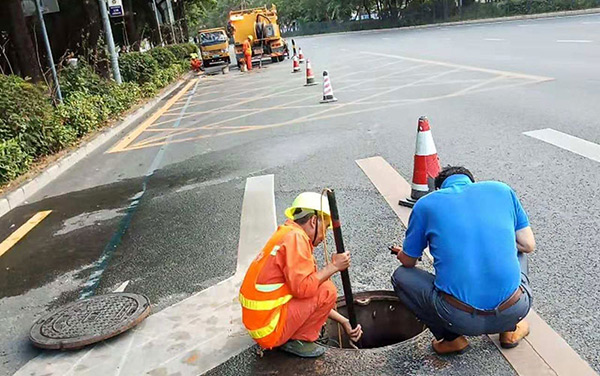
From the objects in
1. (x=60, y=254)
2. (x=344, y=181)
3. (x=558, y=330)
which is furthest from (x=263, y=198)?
(x=558, y=330)

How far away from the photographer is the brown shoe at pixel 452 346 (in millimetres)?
3205

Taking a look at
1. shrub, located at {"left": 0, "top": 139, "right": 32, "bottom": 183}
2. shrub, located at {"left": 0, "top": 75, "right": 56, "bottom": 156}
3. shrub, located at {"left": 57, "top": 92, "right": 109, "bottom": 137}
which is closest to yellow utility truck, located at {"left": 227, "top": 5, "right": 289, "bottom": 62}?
shrub, located at {"left": 57, "top": 92, "right": 109, "bottom": 137}

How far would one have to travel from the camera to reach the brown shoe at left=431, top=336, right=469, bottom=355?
3.21 metres

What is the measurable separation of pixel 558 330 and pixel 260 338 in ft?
5.53

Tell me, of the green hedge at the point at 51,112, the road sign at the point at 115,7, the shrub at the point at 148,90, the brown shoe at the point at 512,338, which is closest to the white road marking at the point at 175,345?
the brown shoe at the point at 512,338

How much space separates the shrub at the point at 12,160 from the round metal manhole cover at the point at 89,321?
4.52 m

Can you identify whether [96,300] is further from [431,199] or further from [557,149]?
[557,149]

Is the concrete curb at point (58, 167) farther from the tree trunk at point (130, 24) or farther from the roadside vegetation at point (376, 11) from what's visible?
the roadside vegetation at point (376, 11)

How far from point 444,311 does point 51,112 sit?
361 inches

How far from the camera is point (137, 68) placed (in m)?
19.2

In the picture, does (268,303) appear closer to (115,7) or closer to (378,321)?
(378,321)

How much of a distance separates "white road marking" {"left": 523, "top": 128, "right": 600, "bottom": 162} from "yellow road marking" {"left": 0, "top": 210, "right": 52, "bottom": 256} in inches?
243

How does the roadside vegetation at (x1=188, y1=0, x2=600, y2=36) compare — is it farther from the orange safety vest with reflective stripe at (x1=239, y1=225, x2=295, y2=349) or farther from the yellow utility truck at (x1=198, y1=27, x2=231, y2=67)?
the orange safety vest with reflective stripe at (x1=239, y1=225, x2=295, y2=349)

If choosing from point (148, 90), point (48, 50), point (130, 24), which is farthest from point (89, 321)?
point (130, 24)
